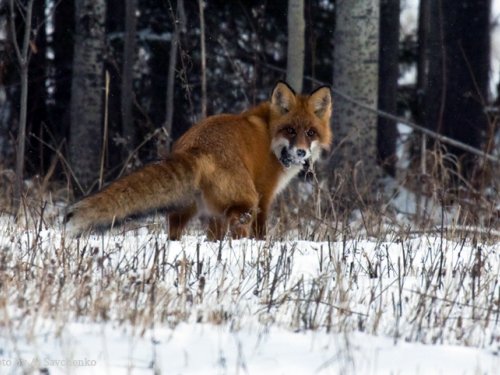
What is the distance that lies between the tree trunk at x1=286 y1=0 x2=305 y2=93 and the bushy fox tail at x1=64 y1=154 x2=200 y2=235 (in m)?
4.59

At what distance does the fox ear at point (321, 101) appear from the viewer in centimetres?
864

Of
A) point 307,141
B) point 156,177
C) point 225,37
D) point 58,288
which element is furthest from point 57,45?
point 58,288

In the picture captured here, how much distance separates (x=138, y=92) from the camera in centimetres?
1781

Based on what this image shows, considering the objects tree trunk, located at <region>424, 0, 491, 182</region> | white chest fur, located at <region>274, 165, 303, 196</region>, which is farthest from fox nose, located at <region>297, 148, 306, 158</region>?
tree trunk, located at <region>424, 0, 491, 182</region>

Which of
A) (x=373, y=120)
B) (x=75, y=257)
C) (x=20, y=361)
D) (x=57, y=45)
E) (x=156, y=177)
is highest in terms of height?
(x=57, y=45)

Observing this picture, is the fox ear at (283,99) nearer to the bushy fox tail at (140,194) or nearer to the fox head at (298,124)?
the fox head at (298,124)

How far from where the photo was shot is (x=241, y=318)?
15.8ft

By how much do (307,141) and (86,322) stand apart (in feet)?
14.1

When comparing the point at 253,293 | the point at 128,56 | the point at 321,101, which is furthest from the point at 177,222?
the point at 128,56

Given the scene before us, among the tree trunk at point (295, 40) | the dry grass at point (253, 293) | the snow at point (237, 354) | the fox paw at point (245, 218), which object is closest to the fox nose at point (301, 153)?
the fox paw at point (245, 218)

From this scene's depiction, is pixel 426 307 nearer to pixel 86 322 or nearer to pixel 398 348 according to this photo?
pixel 398 348

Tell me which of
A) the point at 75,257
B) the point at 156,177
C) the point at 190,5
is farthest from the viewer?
the point at 190,5

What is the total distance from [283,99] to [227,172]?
54.8 inches

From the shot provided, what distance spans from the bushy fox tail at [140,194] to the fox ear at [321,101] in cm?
192
